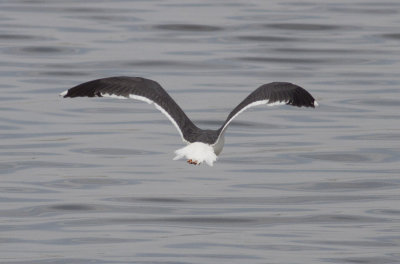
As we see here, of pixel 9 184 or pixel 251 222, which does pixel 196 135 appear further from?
pixel 9 184

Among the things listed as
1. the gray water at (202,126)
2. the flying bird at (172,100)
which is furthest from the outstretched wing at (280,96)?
the gray water at (202,126)

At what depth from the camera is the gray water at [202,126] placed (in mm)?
13992

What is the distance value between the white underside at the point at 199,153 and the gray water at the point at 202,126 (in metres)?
1.79

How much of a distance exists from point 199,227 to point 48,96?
697 centimetres

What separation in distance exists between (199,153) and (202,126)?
744cm

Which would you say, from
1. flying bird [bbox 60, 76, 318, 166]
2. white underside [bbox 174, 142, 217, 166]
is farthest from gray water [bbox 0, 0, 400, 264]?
white underside [bbox 174, 142, 217, 166]

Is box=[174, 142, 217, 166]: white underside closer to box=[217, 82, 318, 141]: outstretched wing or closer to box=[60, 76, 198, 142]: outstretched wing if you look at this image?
box=[60, 76, 198, 142]: outstretched wing

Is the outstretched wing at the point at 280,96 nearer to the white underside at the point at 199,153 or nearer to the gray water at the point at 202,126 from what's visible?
the white underside at the point at 199,153

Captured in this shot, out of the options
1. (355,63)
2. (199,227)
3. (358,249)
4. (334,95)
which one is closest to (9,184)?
(199,227)

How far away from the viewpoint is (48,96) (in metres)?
20.9

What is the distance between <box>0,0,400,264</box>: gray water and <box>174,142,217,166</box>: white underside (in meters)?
1.79

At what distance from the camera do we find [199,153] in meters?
11.4

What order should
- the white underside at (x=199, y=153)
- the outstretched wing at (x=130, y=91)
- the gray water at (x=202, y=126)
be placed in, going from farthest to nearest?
the gray water at (x=202, y=126)
the outstretched wing at (x=130, y=91)
the white underside at (x=199, y=153)

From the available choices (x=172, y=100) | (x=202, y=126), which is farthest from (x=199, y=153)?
(x=202, y=126)
